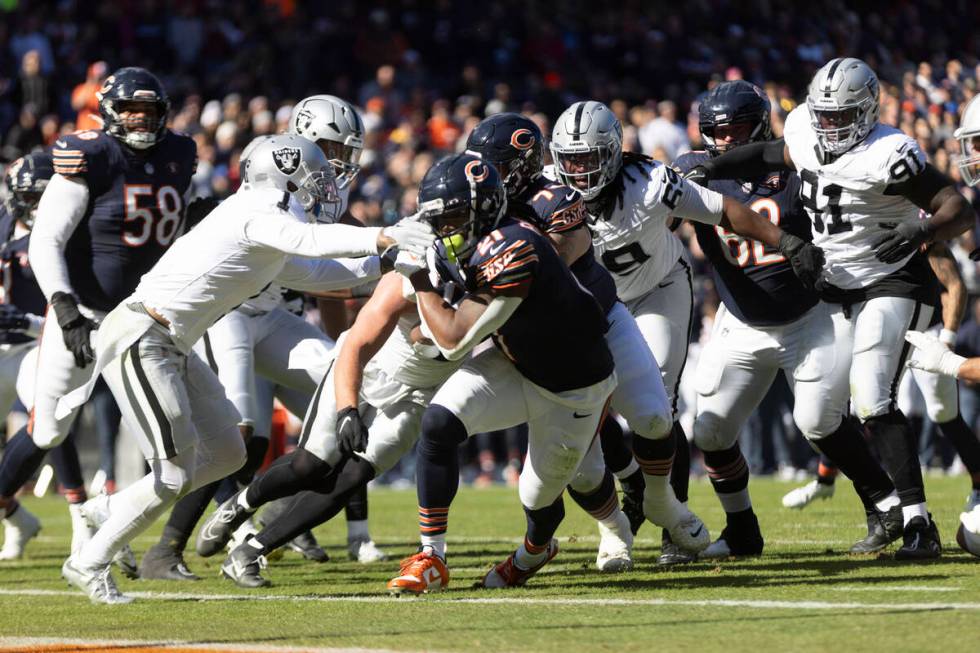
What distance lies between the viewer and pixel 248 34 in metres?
19.3

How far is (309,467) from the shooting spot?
5.94 m

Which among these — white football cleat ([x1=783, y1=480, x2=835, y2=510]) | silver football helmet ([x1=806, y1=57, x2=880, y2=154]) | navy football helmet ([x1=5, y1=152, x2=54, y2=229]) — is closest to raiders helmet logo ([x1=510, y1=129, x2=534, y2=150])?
silver football helmet ([x1=806, y1=57, x2=880, y2=154])

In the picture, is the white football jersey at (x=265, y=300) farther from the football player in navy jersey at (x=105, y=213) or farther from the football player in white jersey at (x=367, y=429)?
the football player in white jersey at (x=367, y=429)

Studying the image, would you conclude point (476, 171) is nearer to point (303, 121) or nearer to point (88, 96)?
point (303, 121)

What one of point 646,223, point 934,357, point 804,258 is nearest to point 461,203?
point 646,223

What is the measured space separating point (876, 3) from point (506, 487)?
8.98 metres

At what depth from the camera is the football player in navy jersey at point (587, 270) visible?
573 cm

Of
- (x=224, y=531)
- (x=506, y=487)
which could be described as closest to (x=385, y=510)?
(x=506, y=487)

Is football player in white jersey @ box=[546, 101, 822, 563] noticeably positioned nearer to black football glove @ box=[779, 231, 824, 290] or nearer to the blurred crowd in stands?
black football glove @ box=[779, 231, 824, 290]

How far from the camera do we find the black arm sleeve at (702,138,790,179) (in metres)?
6.74

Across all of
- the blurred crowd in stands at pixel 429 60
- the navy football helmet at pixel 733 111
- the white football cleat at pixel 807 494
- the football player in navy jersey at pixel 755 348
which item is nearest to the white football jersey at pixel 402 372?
the football player in navy jersey at pixel 755 348

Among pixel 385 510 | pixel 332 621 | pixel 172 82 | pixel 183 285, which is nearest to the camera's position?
pixel 332 621

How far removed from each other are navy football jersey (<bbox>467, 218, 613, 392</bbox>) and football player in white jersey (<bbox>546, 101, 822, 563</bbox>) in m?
0.83

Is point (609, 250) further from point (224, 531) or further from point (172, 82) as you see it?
point (172, 82)
